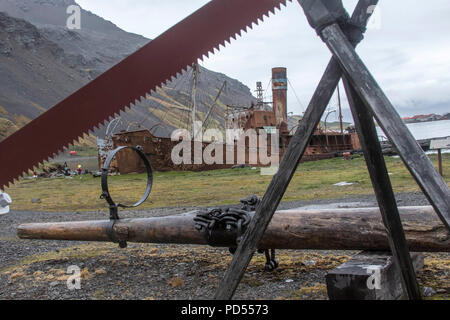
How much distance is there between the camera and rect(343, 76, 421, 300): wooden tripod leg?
2.10 metres

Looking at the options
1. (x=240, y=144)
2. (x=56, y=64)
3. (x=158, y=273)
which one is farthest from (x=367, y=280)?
(x=56, y=64)

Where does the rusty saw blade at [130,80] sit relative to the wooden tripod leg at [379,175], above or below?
above

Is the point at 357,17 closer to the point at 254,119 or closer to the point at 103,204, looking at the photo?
the point at 103,204

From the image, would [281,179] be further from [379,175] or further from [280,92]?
[280,92]

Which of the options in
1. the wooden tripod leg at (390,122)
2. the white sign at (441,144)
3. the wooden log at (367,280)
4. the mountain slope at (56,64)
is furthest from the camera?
the mountain slope at (56,64)

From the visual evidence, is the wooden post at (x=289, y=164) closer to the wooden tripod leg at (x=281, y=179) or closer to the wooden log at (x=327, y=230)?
the wooden tripod leg at (x=281, y=179)

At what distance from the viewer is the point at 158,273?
399cm

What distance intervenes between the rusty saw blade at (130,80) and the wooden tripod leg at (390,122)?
1.64 ft

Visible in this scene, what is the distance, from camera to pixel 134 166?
2605 cm

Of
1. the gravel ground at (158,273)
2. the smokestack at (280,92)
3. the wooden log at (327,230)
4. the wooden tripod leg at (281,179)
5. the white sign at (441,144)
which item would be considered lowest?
the gravel ground at (158,273)

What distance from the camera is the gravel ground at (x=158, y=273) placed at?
328cm

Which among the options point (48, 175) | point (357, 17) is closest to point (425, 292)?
point (357, 17)

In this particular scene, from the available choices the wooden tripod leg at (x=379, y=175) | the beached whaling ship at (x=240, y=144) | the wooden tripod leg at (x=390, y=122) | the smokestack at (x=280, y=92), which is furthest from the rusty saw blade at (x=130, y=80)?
the smokestack at (x=280, y=92)

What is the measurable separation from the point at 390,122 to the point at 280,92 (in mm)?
34652
